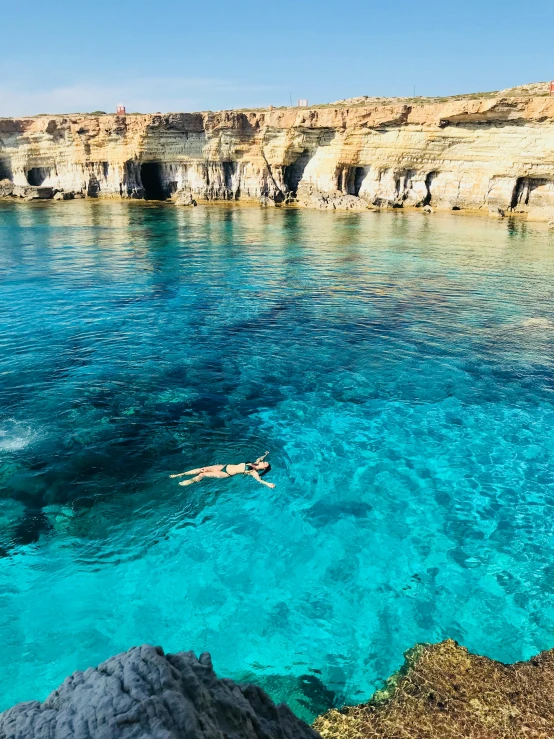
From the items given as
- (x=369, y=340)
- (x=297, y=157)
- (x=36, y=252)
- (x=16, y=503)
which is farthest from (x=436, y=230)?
(x=16, y=503)

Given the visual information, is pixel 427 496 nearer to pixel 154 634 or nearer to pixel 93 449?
pixel 154 634

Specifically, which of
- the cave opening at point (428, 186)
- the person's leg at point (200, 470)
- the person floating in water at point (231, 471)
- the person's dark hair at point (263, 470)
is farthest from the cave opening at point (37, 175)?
the person's dark hair at point (263, 470)

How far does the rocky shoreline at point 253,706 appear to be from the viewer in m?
3.42

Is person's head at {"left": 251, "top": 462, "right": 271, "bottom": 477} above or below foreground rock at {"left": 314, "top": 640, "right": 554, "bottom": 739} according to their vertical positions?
above

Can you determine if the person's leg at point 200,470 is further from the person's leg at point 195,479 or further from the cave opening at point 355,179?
the cave opening at point 355,179

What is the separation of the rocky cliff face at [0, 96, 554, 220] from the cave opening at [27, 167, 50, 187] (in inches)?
6.8

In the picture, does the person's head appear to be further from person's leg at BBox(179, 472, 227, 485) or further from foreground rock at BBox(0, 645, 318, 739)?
foreground rock at BBox(0, 645, 318, 739)

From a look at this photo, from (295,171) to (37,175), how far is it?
41.0 m

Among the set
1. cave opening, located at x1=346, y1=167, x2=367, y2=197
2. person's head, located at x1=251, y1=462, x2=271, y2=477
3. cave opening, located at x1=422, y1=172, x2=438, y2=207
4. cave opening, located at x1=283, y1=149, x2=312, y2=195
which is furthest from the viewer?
cave opening, located at x1=283, y1=149, x2=312, y2=195

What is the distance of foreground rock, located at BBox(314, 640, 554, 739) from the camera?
6133mm

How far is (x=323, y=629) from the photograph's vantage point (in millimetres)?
8258

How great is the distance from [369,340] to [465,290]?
10.6 metres

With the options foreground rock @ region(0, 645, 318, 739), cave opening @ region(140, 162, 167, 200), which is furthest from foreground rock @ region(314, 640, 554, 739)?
cave opening @ region(140, 162, 167, 200)

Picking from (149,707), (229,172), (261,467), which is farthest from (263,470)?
(229,172)
